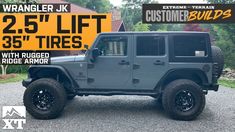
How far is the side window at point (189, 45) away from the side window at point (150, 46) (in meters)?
0.36

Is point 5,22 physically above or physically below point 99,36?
above

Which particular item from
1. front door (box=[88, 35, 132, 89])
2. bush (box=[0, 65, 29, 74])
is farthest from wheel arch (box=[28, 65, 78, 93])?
bush (box=[0, 65, 29, 74])

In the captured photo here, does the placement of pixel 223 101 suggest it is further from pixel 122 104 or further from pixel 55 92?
pixel 55 92

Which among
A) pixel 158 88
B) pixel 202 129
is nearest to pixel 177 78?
pixel 158 88

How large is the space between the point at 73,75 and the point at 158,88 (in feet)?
7.00

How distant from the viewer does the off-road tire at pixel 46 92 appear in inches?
259

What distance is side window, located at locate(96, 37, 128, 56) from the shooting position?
6785 millimetres

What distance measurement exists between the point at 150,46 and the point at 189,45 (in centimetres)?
94

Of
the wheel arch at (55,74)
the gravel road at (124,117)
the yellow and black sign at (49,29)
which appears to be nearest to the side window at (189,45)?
the gravel road at (124,117)

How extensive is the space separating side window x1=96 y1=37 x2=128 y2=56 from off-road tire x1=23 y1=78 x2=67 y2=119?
4.64 ft

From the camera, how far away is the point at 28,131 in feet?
18.8

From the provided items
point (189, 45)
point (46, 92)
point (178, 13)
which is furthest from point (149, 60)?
point (178, 13)

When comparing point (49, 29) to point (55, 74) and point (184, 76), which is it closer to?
point (55, 74)

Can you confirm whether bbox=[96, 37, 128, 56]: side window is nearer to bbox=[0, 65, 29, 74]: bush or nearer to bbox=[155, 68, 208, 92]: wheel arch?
bbox=[155, 68, 208, 92]: wheel arch
